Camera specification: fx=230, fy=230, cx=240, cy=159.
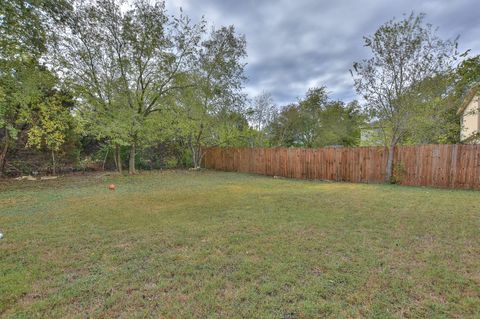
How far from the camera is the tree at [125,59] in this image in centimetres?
920

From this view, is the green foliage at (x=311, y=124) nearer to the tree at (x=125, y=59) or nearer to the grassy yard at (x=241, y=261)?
the tree at (x=125, y=59)

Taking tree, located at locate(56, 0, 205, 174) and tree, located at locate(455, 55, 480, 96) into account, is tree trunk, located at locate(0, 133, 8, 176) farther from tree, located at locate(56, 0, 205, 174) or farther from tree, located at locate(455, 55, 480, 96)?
tree, located at locate(455, 55, 480, 96)

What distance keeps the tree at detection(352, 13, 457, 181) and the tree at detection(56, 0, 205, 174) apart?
7.72m

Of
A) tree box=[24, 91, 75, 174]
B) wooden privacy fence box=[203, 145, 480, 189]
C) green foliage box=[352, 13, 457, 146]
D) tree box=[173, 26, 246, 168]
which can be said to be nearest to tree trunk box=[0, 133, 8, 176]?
tree box=[24, 91, 75, 174]

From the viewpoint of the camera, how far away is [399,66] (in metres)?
8.59

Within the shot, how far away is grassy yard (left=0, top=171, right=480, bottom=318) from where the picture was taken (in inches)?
75.6

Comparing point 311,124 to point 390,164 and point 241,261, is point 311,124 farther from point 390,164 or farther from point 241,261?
point 241,261

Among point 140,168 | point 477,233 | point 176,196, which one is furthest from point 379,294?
point 140,168

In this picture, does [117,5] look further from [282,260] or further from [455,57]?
[455,57]

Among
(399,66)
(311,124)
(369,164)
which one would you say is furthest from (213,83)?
(311,124)

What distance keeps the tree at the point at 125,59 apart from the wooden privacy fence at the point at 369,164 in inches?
233

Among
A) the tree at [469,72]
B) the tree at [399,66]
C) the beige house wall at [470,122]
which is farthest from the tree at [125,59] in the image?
the beige house wall at [470,122]

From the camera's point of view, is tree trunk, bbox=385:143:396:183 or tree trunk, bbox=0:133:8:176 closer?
tree trunk, bbox=0:133:8:176

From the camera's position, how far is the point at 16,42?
6.58 metres
